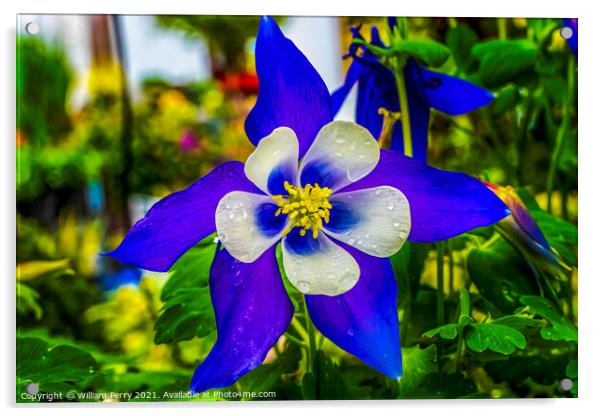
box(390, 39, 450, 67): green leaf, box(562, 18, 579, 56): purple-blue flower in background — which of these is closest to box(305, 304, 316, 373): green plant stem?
box(390, 39, 450, 67): green leaf

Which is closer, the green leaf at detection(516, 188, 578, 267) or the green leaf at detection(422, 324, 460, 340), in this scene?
the green leaf at detection(422, 324, 460, 340)

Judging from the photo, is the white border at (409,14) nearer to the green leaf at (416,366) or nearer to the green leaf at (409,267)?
the green leaf at (416,366)

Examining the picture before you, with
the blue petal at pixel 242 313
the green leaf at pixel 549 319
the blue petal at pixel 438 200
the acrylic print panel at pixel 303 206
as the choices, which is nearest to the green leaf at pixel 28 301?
the acrylic print panel at pixel 303 206

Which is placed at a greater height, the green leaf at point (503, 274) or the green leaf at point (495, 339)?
the green leaf at point (503, 274)

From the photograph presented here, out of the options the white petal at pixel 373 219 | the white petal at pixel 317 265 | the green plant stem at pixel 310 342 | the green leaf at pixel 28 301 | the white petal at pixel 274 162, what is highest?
the white petal at pixel 274 162

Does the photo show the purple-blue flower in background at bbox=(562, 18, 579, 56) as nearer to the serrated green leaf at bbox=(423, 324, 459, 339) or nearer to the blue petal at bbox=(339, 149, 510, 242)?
the blue petal at bbox=(339, 149, 510, 242)

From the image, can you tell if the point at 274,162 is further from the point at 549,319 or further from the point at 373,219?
the point at 549,319

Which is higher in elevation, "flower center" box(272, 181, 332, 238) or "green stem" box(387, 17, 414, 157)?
"green stem" box(387, 17, 414, 157)

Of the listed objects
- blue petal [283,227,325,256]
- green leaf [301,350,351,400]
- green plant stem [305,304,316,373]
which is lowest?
green leaf [301,350,351,400]
